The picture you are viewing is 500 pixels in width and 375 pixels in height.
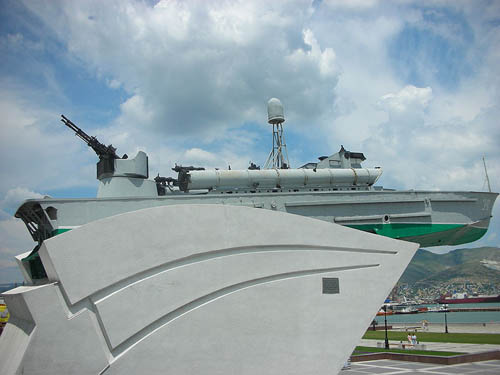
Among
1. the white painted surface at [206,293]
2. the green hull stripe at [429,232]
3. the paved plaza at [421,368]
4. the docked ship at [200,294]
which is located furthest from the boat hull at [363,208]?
the white painted surface at [206,293]

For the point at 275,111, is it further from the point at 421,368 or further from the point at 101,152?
the point at 421,368

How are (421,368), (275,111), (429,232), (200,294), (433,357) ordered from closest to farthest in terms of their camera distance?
(200,294)
(421,368)
(433,357)
(429,232)
(275,111)

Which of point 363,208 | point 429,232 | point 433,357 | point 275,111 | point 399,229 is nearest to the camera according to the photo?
point 433,357

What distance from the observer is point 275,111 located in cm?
2791

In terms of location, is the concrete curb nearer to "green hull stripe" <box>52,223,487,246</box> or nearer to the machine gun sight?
"green hull stripe" <box>52,223,487,246</box>

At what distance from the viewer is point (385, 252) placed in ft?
45.6

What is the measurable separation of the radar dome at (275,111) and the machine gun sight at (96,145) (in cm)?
1095

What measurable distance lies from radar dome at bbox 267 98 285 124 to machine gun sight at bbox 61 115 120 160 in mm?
10955

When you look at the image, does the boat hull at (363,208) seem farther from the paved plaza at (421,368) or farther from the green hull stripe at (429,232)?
the paved plaza at (421,368)

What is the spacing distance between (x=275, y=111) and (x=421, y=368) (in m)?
17.7

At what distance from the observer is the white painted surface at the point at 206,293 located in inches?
437

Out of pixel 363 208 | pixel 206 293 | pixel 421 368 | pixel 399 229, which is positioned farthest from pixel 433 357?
pixel 206 293

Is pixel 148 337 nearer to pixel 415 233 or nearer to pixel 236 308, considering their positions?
pixel 236 308

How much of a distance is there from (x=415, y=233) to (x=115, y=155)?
17.6 m
